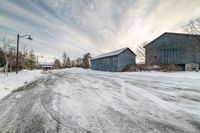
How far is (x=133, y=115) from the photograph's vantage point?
3.68 metres

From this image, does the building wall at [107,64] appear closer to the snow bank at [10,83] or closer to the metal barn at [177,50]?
the metal barn at [177,50]

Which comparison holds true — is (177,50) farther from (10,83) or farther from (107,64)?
(10,83)

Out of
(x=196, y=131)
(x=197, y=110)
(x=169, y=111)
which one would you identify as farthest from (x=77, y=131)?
(x=197, y=110)

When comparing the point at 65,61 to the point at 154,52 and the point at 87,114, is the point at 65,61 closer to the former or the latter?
the point at 154,52

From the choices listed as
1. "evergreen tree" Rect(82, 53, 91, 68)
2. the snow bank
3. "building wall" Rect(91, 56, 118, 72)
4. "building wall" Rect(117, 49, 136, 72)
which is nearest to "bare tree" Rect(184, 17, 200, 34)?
"building wall" Rect(117, 49, 136, 72)

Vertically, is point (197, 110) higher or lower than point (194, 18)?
lower

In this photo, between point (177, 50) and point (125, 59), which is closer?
point (177, 50)

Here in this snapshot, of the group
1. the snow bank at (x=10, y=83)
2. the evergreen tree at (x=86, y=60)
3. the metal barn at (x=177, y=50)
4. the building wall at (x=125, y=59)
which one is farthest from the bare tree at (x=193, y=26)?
the evergreen tree at (x=86, y=60)

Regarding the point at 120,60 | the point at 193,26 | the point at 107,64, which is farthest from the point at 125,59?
the point at 193,26

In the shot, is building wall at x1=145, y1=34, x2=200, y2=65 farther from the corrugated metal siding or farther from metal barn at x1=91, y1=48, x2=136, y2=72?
metal barn at x1=91, y1=48, x2=136, y2=72

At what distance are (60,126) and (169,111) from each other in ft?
10.9

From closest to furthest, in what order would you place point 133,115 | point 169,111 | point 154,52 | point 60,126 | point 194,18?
point 60,126 < point 133,115 < point 169,111 < point 194,18 < point 154,52

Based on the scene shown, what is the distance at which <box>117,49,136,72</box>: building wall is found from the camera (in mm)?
34094

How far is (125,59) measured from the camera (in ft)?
116
